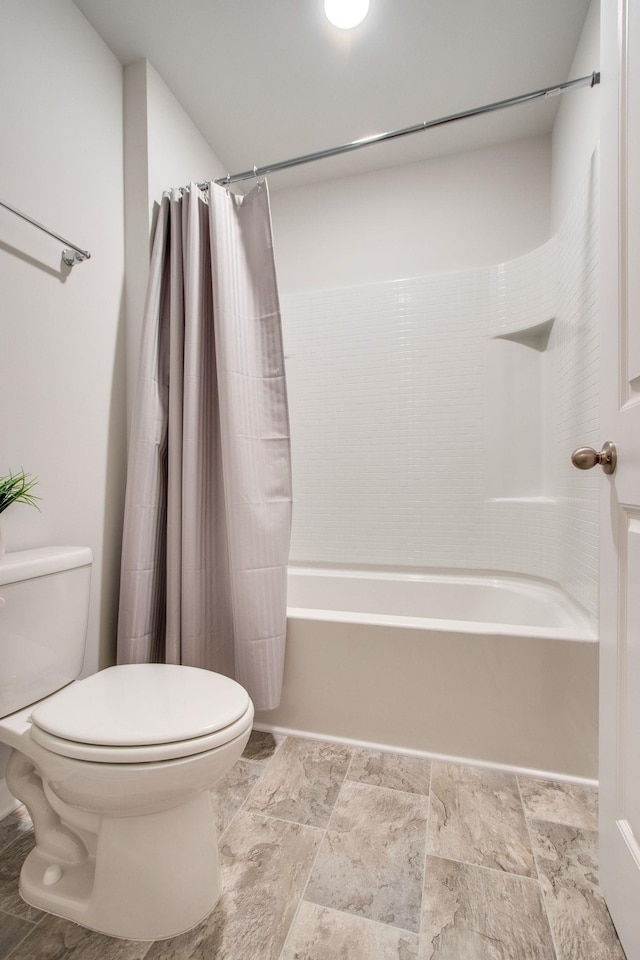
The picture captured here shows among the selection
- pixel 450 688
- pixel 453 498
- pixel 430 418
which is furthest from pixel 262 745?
pixel 430 418

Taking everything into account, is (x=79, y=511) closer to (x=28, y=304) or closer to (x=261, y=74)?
(x=28, y=304)

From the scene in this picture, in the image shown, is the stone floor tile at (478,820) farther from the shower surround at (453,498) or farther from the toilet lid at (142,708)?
the toilet lid at (142,708)

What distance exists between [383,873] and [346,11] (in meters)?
2.45

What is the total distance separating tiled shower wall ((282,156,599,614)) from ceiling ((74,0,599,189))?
624 mm

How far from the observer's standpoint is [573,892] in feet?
3.25

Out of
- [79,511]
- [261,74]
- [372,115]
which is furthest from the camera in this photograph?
[372,115]

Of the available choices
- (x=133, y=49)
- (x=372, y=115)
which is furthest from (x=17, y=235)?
(x=372, y=115)

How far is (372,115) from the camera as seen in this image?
2014 millimetres

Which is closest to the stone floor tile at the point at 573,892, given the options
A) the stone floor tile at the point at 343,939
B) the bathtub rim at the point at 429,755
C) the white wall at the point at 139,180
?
the bathtub rim at the point at 429,755

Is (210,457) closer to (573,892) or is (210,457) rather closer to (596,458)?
(596,458)

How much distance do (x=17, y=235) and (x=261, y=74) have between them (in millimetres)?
1199

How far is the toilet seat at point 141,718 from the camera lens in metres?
0.85

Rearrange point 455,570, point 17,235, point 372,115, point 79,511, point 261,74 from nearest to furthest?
point 17,235 < point 79,511 < point 261,74 < point 372,115 < point 455,570

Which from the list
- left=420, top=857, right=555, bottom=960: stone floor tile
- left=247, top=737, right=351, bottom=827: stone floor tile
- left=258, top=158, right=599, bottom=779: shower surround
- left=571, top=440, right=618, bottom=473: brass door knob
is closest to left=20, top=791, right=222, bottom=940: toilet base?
left=247, top=737, right=351, bottom=827: stone floor tile
